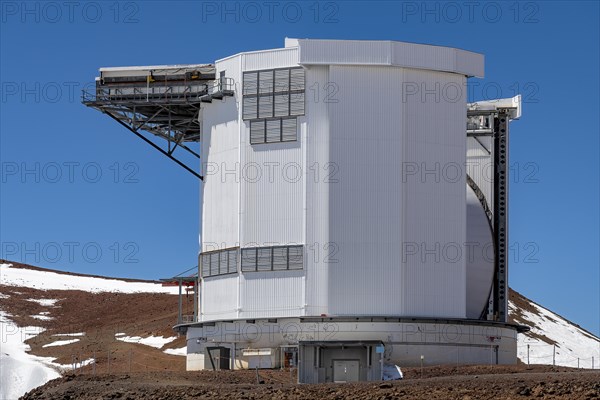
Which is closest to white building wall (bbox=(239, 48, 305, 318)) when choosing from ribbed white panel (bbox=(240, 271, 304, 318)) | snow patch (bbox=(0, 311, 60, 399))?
ribbed white panel (bbox=(240, 271, 304, 318))

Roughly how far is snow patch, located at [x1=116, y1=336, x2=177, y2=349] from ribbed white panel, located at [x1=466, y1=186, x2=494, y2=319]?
76.5 feet

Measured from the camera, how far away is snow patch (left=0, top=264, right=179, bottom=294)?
109 meters

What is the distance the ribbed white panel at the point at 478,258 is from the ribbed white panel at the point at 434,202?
9.40ft

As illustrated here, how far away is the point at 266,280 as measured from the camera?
5709 centimetres

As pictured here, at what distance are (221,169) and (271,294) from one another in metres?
6.89

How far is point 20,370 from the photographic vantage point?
68.9 m

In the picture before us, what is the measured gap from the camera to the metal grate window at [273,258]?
56469mm

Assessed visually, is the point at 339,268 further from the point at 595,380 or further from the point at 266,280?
the point at 595,380

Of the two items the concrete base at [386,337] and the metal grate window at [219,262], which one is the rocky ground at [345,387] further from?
the metal grate window at [219,262]

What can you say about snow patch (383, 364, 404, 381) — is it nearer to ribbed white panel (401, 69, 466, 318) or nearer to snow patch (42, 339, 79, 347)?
ribbed white panel (401, 69, 466, 318)

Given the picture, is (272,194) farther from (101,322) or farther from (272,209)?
(101,322)

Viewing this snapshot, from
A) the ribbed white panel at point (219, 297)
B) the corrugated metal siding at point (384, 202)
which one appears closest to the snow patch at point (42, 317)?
the ribbed white panel at point (219, 297)

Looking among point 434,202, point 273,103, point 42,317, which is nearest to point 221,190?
point 273,103

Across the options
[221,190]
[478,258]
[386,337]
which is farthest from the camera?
[478,258]
